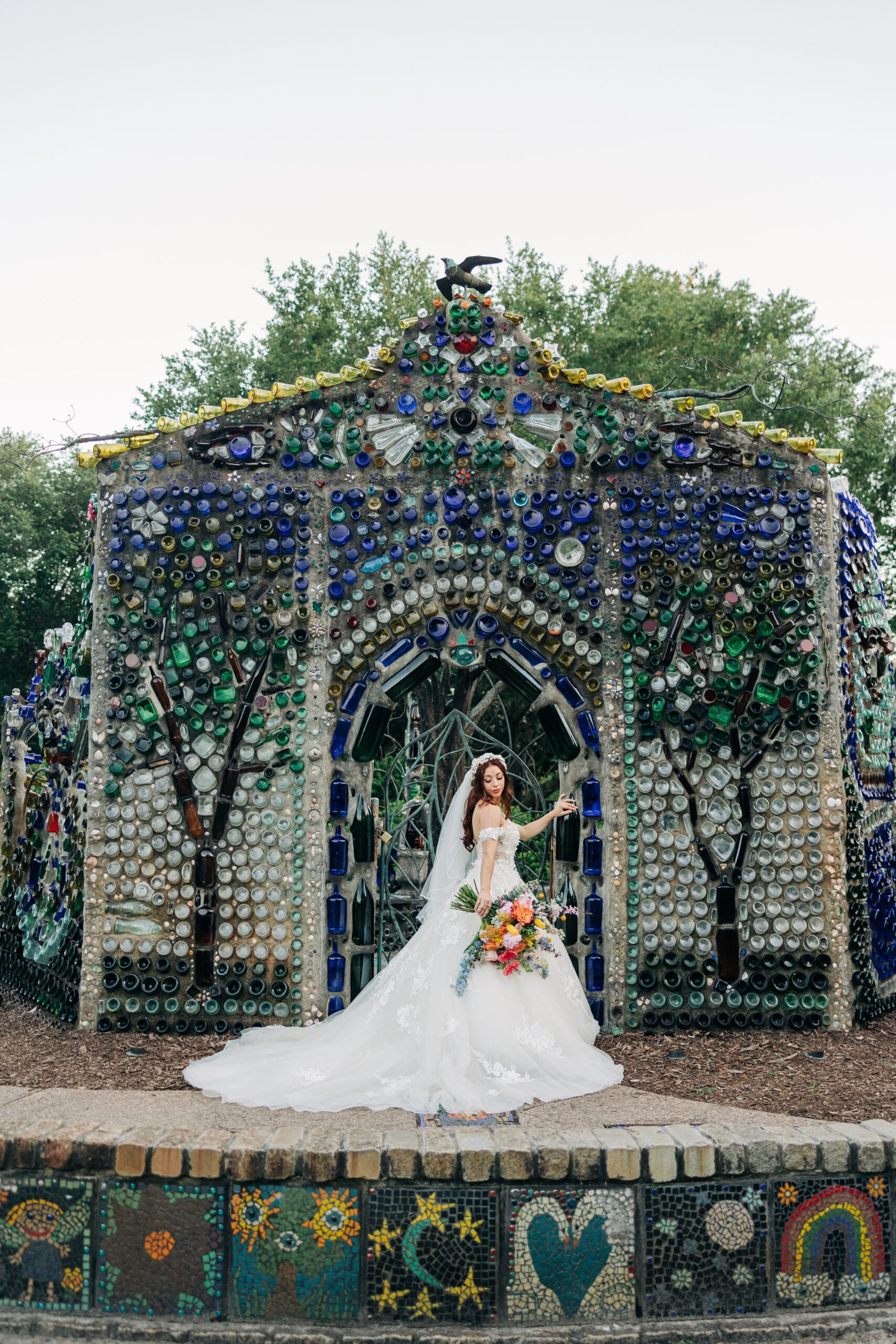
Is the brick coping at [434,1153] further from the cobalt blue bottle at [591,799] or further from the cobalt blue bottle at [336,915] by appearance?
the cobalt blue bottle at [591,799]

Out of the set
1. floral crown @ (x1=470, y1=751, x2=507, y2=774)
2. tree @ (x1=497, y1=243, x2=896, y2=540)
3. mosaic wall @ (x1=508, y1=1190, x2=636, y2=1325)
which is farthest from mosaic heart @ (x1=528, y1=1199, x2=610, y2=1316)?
tree @ (x1=497, y1=243, x2=896, y2=540)

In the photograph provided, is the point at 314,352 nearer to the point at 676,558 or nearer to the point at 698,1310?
the point at 676,558

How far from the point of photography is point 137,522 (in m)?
7.60

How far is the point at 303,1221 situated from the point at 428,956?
2220 mm

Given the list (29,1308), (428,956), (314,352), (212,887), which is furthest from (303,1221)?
(314,352)

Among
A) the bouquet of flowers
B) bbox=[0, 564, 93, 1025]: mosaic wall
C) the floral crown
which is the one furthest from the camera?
bbox=[0, 564, 93, 1025]: mosaic wall

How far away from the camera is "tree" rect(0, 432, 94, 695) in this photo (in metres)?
19.4

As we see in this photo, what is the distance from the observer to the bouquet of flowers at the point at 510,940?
6148mm

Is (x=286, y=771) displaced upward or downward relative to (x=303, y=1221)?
upward

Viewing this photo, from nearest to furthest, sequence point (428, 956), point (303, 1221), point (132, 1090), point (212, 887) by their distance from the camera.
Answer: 1. point (303, 1221)
2. point (132, 1090)
3. point (428, 956)
4. point (212, 887)

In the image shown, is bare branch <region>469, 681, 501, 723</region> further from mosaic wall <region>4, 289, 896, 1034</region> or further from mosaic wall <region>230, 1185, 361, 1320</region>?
mosaic wall <region>230, 1185, 361, 1320</region>

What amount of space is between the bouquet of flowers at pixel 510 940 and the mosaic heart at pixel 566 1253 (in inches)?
72.4

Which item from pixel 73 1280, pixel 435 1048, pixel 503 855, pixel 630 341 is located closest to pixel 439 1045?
pixel 435 1048

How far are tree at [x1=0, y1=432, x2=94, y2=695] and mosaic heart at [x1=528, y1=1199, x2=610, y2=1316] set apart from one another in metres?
17.3
